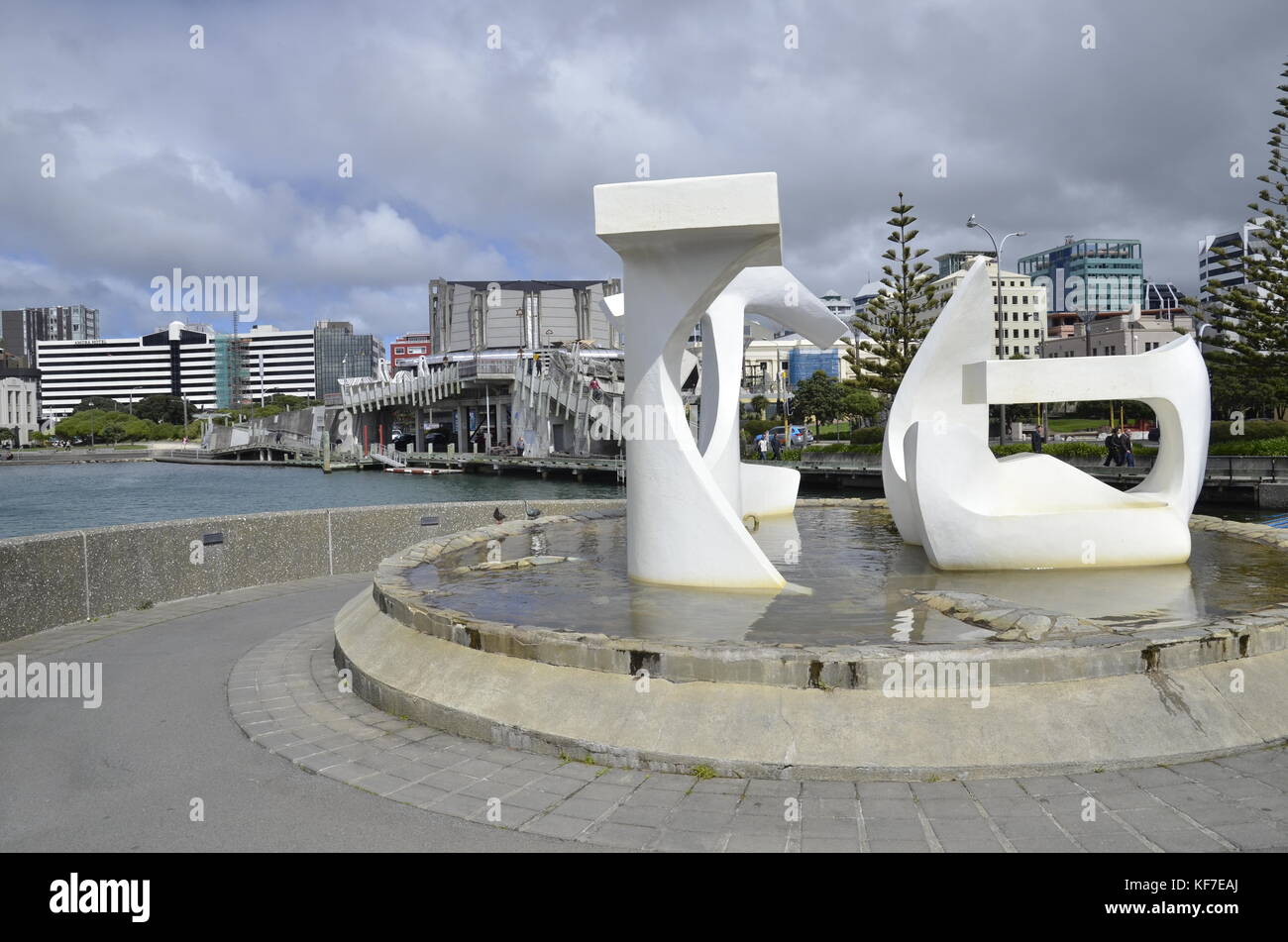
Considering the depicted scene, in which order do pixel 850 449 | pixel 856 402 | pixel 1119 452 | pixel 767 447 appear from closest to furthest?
pixel 1119 452 → pixel 850 449 → pixel 767 447 → pixel 856 402

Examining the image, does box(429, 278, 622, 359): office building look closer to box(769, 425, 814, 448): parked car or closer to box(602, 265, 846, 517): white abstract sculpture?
box(769, 425, 814, 448): parked car

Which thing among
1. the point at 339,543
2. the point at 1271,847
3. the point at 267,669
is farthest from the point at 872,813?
the point at 339,543

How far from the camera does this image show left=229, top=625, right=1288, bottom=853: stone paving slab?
15.4 feet

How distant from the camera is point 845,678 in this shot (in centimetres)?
590

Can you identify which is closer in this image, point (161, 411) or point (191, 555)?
point (191, 555)

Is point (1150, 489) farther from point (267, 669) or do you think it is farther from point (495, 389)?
point (495, 389)

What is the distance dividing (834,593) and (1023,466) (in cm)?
361

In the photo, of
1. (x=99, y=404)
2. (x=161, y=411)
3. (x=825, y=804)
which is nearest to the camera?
(x=825, y=804)

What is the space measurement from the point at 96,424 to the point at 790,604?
143m

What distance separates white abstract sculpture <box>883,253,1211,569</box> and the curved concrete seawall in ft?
22.6

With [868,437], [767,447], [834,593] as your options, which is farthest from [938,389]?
[767,447]

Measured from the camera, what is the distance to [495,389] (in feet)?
288

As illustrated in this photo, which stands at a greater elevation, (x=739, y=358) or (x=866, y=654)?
(x=739, y=358)

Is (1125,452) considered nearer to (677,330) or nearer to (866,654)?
(677,330)
